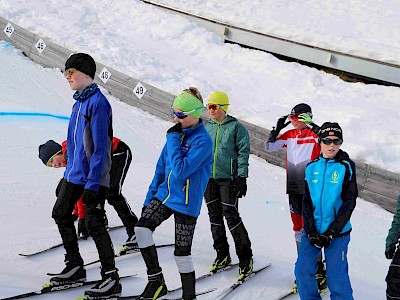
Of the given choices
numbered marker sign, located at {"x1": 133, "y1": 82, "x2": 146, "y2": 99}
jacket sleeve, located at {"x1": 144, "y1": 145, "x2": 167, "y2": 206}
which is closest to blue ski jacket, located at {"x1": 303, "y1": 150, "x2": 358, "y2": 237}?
jacket sleeve, located at {"x1": 144, "y1": 145, "x2": 167, "y2": 206}

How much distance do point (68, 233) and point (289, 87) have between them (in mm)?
8587

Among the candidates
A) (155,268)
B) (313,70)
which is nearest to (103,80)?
(313,70)

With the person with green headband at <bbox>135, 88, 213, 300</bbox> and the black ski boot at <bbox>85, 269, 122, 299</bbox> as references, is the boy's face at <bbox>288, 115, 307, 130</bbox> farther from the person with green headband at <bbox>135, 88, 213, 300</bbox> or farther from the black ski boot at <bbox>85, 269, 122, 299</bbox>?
the black ski boot at <bbox>85, 269, 122, 299</bbox>

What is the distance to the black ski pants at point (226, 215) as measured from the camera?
17.3 feet

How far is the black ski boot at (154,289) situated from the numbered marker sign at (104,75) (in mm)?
7937

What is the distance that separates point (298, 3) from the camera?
16766 millimetres

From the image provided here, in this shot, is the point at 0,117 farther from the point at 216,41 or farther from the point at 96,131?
the point at 216,41

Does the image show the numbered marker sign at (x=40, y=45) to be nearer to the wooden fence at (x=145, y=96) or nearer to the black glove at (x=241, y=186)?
the wooden fence at (x=145, y=96)

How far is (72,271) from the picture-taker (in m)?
4.45

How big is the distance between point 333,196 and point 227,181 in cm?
126

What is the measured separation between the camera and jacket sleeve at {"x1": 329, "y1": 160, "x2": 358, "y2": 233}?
423 cm

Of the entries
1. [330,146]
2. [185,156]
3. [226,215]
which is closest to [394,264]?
[330,146]

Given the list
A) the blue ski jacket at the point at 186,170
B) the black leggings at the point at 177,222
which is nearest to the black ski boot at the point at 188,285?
the black leggings at the point at 177,222

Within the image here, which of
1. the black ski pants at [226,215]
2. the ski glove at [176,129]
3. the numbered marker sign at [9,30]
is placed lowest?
the black ski pants at [226,215]
